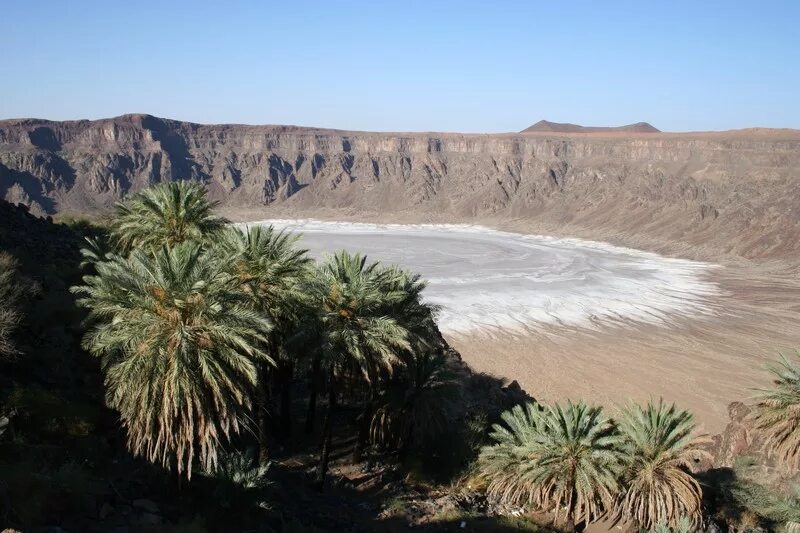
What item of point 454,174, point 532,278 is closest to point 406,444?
point 532,278

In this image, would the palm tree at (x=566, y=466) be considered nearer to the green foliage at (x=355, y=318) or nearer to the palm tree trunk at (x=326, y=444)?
the green foliage at (x=355, y=318)

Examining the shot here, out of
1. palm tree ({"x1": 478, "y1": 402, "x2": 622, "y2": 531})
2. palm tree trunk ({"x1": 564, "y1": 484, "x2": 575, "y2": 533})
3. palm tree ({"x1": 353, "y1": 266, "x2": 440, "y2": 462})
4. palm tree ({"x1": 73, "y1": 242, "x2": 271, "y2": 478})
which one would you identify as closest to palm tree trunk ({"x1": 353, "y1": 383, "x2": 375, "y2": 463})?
palm tree ({"x1": 353, "y1": 266, "x2": 440, "y2": 462})

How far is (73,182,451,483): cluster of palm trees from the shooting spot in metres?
9.22

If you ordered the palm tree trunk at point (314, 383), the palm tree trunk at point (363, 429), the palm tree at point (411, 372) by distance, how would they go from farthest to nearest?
the palm tree trunk at point (363, 429)
the palm tree at point (411, 372)
the palm tree trunk at point (314, 383)

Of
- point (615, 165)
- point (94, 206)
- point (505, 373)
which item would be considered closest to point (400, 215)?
point (615, 165)

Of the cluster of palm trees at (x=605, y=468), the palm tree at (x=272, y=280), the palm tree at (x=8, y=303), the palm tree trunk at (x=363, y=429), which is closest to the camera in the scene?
the palm tree at (x=8, y=303)

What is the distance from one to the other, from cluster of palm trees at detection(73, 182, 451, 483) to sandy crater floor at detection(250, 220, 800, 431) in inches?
762

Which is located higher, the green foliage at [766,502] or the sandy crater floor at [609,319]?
the green foliage at [766,502]

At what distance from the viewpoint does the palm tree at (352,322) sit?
12.4m

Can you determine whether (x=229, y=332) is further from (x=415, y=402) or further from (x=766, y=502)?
(x=766, y=502)

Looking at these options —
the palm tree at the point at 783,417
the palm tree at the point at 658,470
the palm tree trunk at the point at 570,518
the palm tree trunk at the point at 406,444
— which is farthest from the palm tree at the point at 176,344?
the palm tree at the point at 783,417

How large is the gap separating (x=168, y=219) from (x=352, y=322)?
572 centimetres

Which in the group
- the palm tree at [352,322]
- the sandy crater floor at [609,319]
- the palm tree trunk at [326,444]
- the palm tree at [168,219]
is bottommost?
the sandy crater floor at [609,319]

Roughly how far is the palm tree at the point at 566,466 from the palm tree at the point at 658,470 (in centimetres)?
36
